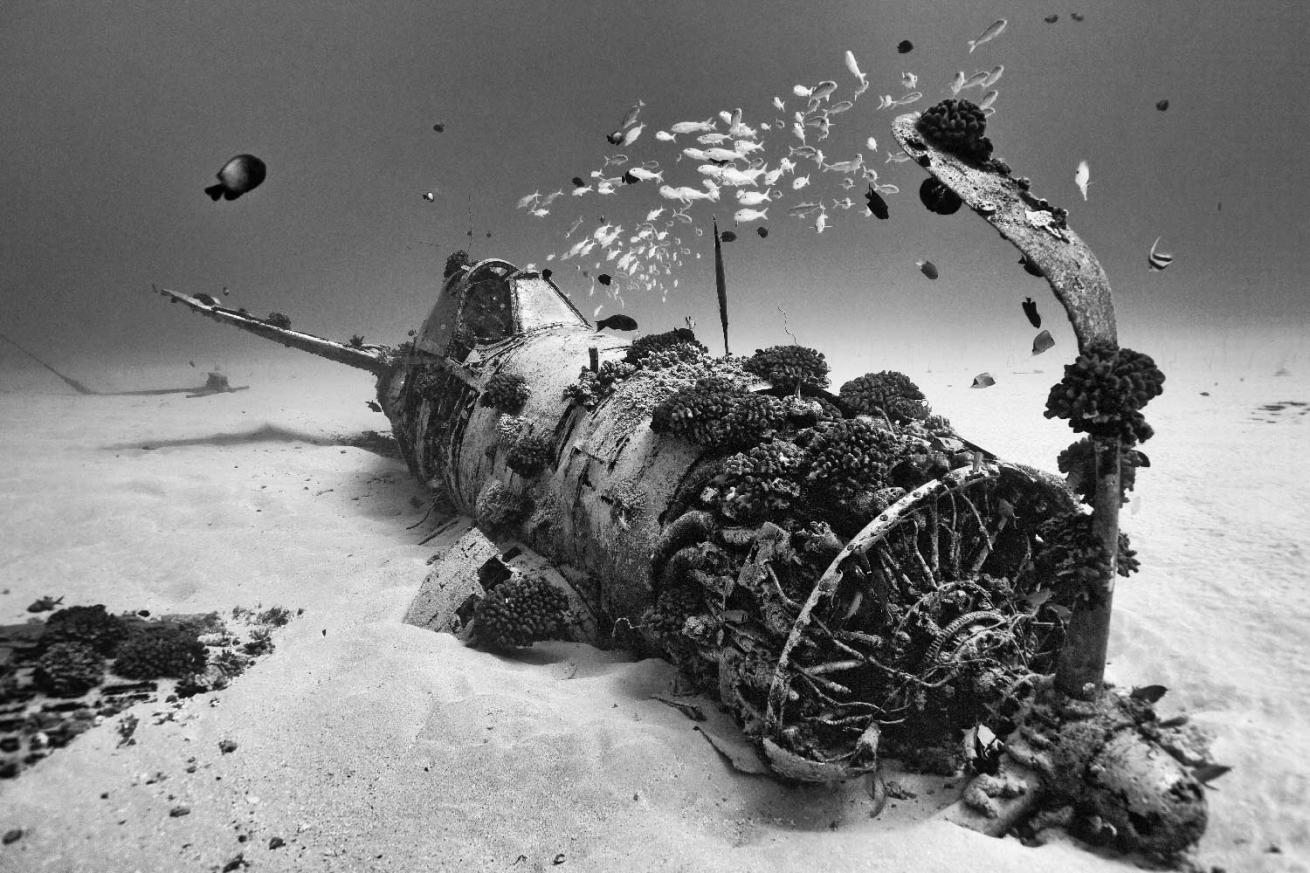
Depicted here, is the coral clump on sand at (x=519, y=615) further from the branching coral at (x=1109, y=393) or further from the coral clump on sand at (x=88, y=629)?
the branching coral at (x=1109, y=393)

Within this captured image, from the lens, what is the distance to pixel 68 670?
416 centimetres

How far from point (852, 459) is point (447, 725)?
3.56 m

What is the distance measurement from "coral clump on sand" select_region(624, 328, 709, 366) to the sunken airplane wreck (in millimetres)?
90

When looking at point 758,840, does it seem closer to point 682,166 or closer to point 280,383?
point 280,383

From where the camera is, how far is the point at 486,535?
611 cm

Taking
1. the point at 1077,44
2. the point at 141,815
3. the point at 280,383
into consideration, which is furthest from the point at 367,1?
the point at 141,815

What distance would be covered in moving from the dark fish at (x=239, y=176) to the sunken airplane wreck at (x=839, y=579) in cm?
315

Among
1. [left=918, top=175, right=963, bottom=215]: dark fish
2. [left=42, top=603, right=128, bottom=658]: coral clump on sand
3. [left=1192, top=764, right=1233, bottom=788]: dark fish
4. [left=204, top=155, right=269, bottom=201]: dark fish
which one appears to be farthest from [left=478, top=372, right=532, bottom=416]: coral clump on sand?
[left=1192, top=764, right=1233, bottom=788]: dark fish

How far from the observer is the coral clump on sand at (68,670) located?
4066mm

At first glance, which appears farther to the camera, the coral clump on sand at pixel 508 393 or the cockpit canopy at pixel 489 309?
the cockpit canopy at pixel 489 309

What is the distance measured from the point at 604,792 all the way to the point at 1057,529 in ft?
10.9

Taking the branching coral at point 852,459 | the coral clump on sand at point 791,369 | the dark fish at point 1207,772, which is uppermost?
the coral clump on sand at point 791,369

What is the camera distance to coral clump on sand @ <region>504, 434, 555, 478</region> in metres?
5.88

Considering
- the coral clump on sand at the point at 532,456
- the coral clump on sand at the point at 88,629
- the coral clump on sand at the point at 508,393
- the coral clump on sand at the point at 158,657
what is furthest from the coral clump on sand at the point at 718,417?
the coral clump on sand at the point at 88,629
